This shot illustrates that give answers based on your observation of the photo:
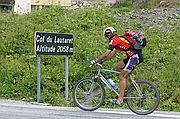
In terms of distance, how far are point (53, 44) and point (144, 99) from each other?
340 cm

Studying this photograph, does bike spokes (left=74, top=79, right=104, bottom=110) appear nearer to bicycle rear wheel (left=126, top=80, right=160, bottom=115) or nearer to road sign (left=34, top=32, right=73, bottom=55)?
bicycle rear wheel (left=126, top=80, right=160, bottom=115)

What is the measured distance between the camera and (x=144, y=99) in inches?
446

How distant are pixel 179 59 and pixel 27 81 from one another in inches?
197

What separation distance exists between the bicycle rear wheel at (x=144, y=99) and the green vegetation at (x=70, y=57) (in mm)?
1672

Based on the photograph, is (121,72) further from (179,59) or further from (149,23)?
(149,23)

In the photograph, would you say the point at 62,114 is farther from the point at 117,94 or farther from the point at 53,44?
the point at 53,44

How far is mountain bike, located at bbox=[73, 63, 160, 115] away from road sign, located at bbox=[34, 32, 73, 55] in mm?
2068

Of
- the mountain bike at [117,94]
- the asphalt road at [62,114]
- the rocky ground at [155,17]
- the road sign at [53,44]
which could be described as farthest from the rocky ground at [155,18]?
the asphalt road at [62,114]

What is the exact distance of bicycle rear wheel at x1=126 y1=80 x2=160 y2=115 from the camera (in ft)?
36.8

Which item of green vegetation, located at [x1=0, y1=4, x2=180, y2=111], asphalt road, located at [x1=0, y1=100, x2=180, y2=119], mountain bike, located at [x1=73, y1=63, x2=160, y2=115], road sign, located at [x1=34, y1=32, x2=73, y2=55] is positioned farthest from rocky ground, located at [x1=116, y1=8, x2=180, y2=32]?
asphalt road, located at [x1=0, y1=100, x2=180, y2=119]

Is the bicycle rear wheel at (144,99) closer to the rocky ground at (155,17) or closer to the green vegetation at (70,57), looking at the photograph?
the green vegetation at (70,57)

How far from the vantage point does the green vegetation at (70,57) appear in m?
15.0

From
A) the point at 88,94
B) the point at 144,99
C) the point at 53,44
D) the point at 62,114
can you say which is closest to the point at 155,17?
the point at 53,44

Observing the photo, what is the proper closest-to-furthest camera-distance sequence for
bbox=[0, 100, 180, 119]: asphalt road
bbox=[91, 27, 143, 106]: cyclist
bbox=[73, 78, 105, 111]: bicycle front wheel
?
1. bbox=[0, 100, 180, 119]: asphalt road
2. bbox=[91, 27, 143, 106]: cyclist
3. bbox=[73, 78, 105, 111]: bicycle front wheel
